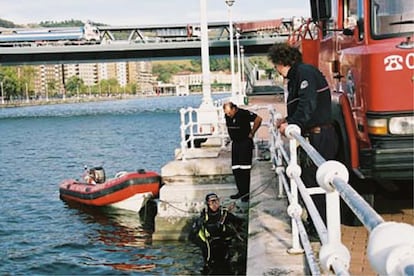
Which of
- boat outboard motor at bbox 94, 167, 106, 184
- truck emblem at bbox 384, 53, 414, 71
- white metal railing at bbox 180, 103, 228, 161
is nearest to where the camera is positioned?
truck emblem at bbox 384, 53, 414, 71

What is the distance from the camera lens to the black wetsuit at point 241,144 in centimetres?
1249

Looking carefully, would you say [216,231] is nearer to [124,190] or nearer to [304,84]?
[304,84]

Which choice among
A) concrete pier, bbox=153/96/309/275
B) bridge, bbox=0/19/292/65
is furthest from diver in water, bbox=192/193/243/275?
bridge, bbox=0/19/292/65

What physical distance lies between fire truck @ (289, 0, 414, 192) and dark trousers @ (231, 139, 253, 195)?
5315 millimetres

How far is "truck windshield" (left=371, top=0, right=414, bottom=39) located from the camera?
6.31 metres

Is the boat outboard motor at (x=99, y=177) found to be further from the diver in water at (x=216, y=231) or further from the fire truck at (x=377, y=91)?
the fire truck at (x=377, y=91)

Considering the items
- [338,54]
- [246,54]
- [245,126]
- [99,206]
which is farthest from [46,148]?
[246,54]

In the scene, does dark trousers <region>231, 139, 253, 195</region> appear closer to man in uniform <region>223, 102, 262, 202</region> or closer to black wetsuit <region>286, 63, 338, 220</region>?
man in uniform <region>223, 102, 262, 202</region>

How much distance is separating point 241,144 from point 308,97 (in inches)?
237

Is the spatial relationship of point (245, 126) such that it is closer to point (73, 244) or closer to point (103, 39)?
point (73, 244)

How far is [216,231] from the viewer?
10.8 meters

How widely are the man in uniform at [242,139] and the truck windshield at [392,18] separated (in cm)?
592

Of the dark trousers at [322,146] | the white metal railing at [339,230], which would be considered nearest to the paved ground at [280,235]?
the white metal railing at [339,230]

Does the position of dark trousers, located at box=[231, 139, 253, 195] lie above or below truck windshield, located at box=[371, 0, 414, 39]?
below
